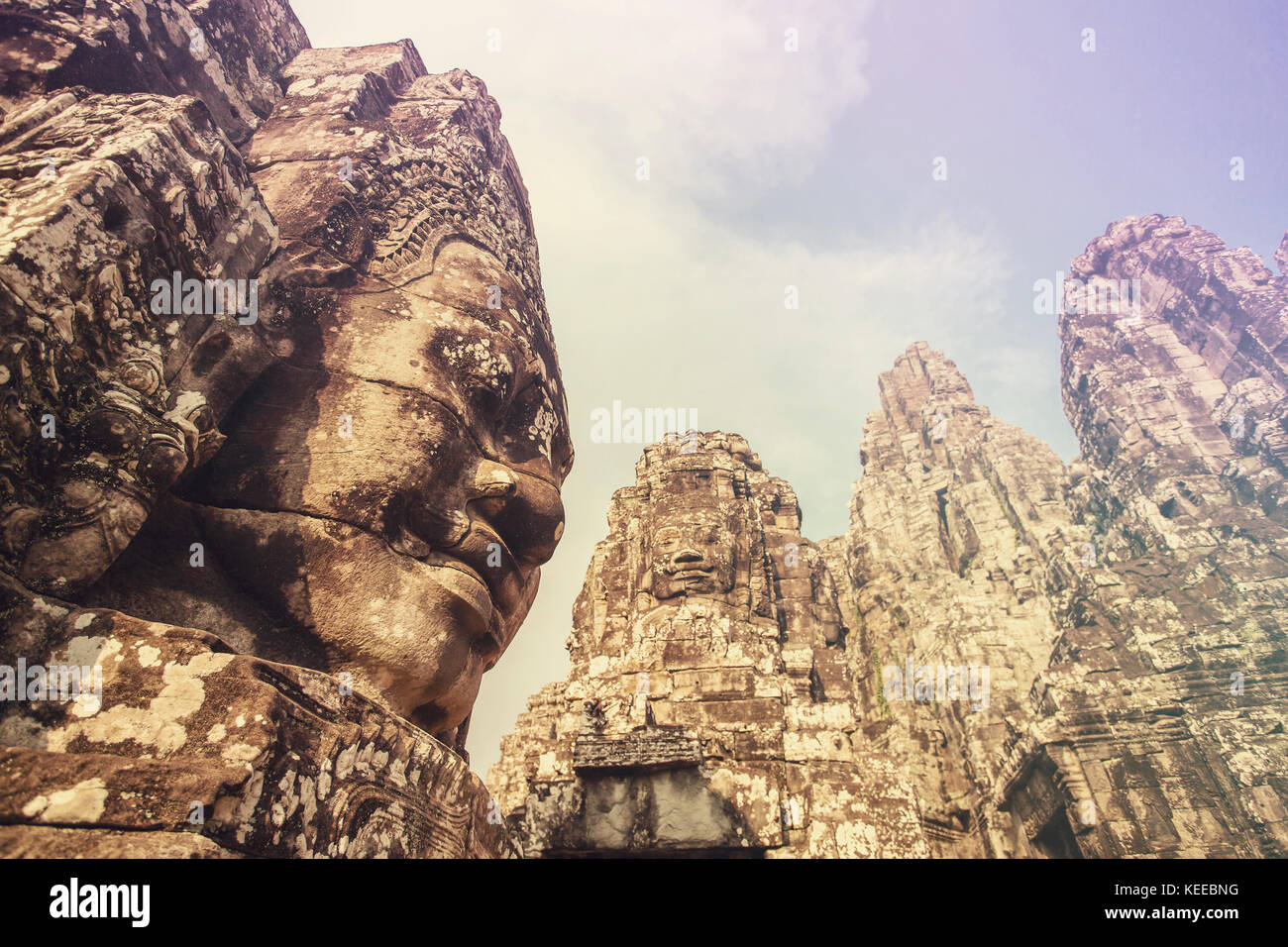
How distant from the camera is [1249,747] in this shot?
2008 centimetres

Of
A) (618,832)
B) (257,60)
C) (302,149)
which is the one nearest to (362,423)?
(302,149)

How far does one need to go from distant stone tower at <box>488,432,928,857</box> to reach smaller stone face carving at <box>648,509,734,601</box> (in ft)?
0.12

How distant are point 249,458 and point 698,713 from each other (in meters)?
7.87

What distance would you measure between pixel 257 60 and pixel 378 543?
17.3 ft

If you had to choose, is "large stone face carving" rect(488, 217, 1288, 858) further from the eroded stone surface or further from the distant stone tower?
the eroded stone surface

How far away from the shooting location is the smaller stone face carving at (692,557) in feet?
45.2

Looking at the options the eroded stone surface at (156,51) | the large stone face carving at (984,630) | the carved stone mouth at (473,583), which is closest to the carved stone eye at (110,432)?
the carved stone mouth at (473,583)

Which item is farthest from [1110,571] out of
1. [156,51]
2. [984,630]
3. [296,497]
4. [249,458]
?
[156,51]

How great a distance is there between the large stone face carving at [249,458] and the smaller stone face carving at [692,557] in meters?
8.63

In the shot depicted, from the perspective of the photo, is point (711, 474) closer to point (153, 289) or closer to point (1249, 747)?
point (153, 289)

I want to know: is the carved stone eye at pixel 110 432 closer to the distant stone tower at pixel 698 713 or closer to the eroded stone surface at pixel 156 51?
the eroded stone surface at pixel 156 51

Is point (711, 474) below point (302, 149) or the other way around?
the other way around

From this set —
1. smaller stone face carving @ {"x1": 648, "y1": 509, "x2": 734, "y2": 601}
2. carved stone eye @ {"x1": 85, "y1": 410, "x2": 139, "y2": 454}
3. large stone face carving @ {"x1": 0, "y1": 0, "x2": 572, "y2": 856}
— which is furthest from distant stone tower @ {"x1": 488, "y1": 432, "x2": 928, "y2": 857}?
carved stone eye @ {"x1": 85, "y1": 410, "x2": 139, "y2": 454}

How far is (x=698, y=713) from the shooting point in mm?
9805
